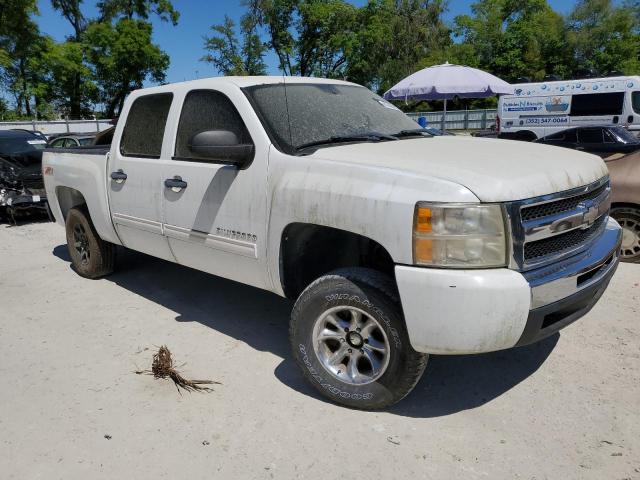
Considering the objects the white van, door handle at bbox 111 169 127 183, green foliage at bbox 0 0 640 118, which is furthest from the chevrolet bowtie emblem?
green foliage at bbox 0 0 640 118

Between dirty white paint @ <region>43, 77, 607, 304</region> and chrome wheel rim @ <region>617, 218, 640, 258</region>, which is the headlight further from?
chrome wheel rim @ <region>617, 218, 640, 258</region>

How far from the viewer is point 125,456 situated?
265 cm

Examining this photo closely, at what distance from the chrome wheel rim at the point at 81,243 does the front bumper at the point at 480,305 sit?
4.02m

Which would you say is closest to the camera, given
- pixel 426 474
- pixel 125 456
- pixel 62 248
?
pixel 426 474

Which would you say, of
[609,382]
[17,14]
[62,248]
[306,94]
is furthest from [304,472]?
[17,14]

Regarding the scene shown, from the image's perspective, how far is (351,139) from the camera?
11.1 feet

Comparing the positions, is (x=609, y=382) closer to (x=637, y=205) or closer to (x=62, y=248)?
(x=637, y=205)

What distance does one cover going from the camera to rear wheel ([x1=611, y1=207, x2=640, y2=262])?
17.1 feet

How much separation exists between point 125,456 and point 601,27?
4781cm

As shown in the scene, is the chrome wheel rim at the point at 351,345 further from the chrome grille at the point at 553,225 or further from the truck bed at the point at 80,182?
the truck bed at the point at 80,182

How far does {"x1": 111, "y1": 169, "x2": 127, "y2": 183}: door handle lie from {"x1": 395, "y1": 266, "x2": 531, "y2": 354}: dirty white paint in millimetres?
2797

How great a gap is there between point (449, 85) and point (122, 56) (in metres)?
35.8

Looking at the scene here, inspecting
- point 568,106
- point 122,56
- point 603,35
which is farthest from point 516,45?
point 122,56

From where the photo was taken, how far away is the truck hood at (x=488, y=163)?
2.48m
